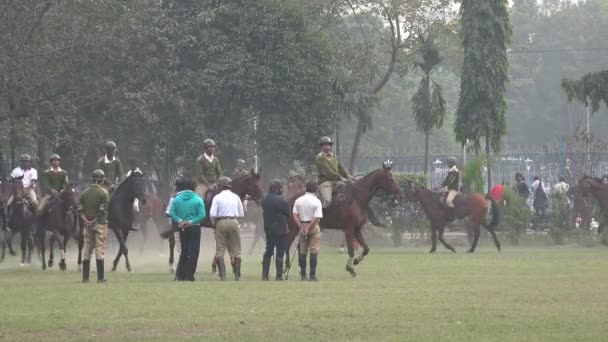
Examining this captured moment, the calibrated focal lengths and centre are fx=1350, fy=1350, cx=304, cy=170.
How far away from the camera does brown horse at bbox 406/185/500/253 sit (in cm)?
3578

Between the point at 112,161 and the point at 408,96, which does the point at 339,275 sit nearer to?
the point at 112,161

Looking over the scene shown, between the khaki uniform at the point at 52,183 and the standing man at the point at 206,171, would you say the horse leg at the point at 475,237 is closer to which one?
the standing man at the point at 206,171

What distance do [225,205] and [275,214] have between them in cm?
101

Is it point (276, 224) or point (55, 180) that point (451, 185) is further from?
point (276, 224)

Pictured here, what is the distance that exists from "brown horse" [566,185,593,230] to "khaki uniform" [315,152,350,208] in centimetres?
1356

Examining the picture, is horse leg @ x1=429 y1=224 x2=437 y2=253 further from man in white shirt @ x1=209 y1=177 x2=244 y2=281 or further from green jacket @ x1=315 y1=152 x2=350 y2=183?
man in white shirt @ x1=209 y1=177 x2=244 y2=281

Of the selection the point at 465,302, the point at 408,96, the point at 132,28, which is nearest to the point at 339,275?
the point at 465,302

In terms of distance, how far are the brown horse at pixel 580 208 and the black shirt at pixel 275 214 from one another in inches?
622

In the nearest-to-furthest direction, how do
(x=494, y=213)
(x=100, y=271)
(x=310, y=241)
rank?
(x=100, y=271) → (x=310, y=241) → (x=494, y=213)

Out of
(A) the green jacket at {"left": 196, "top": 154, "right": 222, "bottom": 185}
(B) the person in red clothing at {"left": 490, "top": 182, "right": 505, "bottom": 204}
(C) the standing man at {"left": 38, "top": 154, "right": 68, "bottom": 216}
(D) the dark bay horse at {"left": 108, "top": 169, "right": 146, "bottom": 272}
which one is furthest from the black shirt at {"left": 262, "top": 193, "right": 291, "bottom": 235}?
(B) the person in red clothing at {"left": 490, "top": 182, "right": 505, "bottom": 204}

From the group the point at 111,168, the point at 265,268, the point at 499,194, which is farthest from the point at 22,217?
the point at 499,194

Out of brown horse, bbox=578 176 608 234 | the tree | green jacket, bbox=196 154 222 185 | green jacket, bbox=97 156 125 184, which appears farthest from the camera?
the tree

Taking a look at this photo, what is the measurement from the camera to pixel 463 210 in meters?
36.0

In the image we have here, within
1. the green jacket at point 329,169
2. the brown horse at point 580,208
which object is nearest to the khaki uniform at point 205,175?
the green jacket at point 329,169
